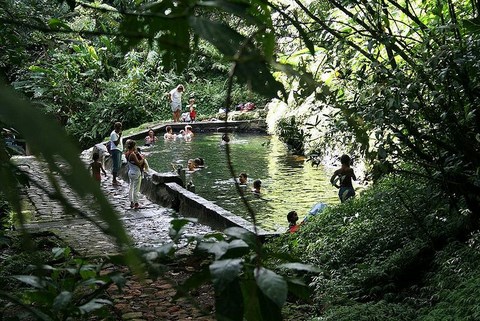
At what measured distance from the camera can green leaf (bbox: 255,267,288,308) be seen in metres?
0.93

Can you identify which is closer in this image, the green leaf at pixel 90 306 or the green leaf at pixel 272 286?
the green leaf at pixel 272 286

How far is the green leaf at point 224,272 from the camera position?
980 mm

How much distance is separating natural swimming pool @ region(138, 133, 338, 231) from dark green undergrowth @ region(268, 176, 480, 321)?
3184 mm

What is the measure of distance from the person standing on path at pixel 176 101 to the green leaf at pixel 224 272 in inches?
892

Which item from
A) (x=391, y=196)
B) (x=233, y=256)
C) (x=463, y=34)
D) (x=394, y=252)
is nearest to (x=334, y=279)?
(x=394, y=252)

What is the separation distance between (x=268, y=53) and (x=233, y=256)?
342 millimetres

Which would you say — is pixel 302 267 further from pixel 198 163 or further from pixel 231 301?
pixel 198 163

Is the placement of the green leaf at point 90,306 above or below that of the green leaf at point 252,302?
below

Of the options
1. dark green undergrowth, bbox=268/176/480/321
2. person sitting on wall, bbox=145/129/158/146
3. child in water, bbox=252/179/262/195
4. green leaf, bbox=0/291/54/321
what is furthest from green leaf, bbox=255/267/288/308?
person sitting on wall, bbox=145/129/158/146

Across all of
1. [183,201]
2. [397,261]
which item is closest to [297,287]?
[397,261]

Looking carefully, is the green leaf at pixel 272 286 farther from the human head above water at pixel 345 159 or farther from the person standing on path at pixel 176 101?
the person standing on path at pixel 176 101

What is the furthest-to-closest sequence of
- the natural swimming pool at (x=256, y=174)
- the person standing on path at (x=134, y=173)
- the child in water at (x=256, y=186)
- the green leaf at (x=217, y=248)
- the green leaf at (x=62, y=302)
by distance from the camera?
the child in water at (x=256, y=186) < the natural swimming pool at (x=256, y=174) < the person standing on path at (x=134, y=173) < the green leaf at (x=62, y=302) < the green leaf at (x=217, y=248)

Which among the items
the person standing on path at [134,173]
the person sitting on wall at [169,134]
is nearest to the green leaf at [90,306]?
the person standing on path at [134,173]

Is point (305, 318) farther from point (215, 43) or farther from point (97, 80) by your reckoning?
point (97, 80)
